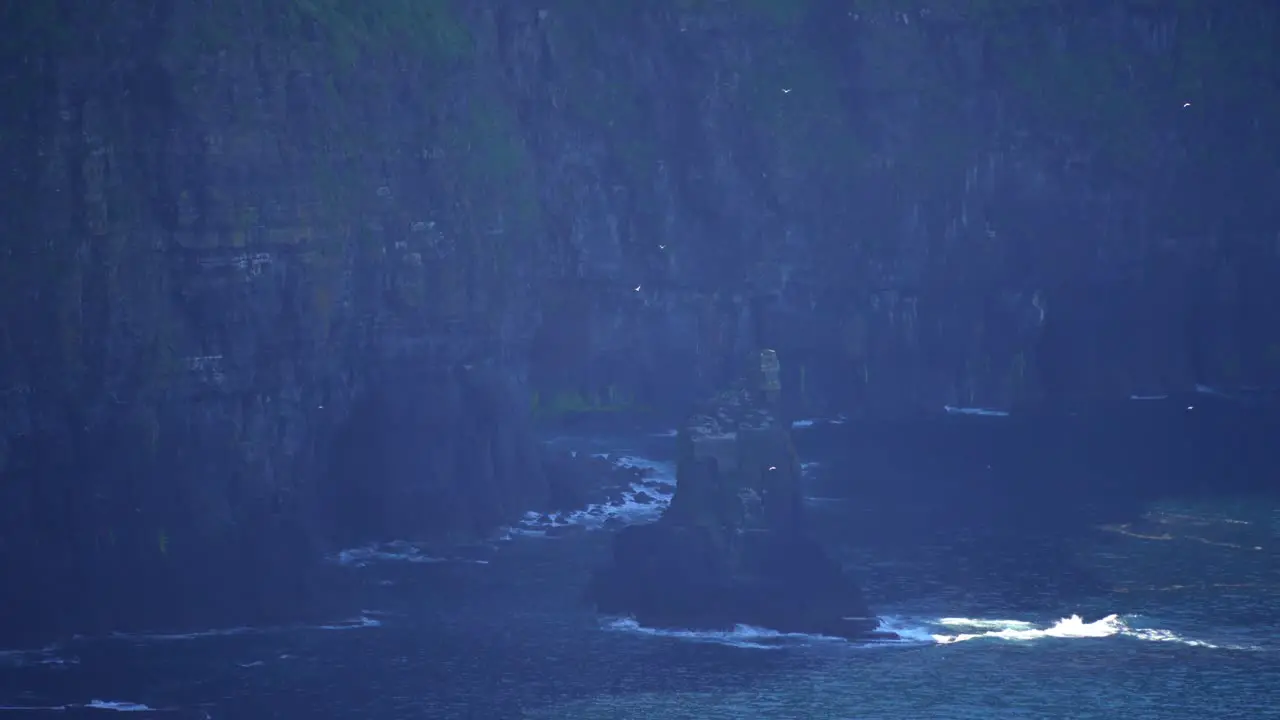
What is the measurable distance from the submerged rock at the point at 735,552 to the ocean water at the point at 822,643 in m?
1.78

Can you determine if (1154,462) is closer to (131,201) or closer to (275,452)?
(275,452)

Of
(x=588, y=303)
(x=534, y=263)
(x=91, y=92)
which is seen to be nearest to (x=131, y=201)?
(x=91, y=92)

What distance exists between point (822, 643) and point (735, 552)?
29.0 ft

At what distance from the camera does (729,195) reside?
199375 mm

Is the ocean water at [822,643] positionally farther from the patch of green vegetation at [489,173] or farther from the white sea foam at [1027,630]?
the patch of green vegetation at [489,173]

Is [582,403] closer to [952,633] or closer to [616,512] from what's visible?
[616,512]

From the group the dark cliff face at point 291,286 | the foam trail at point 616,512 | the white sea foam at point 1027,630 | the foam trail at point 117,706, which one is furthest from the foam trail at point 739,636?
the foam trail at point 117,706

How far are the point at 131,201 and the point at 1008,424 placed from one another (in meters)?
75.7

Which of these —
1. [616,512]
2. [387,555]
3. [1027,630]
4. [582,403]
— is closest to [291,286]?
[387,555]

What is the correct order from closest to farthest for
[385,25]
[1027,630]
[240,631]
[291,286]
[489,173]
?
[1027,630], [240,631], [291,286], [385,25], [489,173]

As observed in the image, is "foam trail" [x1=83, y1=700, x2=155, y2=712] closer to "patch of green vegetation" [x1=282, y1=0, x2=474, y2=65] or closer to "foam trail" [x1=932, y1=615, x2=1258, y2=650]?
"foam trail" [x1=932, y1=615, x2=1258, y2=650]

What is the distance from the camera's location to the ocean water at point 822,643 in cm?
11794

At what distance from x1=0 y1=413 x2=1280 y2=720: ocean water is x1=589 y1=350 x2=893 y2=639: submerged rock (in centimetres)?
178

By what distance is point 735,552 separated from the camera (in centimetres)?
13425
